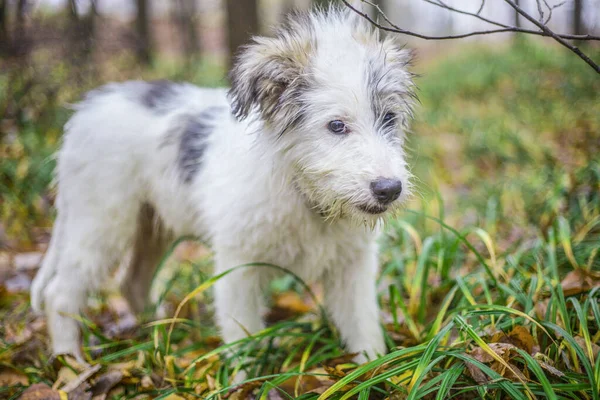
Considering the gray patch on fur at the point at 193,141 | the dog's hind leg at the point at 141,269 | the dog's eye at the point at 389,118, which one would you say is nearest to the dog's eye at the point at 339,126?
the dog's eye at the point at 389,118

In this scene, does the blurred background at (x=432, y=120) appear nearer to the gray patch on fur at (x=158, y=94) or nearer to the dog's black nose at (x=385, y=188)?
the gray patch on fur at (x=158, y=94)

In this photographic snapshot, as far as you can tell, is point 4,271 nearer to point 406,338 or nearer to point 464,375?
point 406,338

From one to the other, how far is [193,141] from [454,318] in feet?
6.13

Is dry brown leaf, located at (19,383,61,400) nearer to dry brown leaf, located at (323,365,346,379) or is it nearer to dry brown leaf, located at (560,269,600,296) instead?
dry brown leaf, located at (323,365,346,379)

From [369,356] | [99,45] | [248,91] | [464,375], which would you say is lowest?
[369,356]

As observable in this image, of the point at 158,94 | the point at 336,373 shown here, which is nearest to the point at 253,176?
the point at 336,373

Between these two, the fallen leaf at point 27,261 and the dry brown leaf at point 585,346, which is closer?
the dry brown leaf at point 585,346

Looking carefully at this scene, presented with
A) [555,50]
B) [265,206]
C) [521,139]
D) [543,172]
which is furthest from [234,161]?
[555,50]

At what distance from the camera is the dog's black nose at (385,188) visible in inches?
85.1

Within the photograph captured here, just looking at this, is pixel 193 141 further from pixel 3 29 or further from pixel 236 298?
pixel 3 29

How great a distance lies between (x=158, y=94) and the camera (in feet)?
11.6

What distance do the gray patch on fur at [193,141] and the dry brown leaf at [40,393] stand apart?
53.3 inches

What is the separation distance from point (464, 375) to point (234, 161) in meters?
1.55

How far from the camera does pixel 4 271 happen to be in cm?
424
